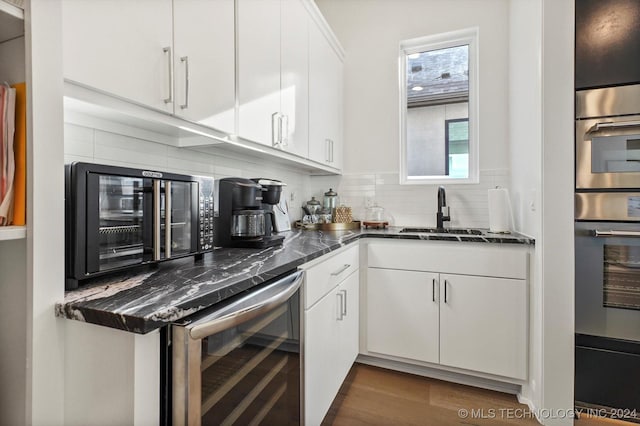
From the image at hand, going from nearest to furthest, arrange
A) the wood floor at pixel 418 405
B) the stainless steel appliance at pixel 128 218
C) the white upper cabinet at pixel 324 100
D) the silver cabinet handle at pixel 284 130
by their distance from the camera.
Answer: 1. the stainless steel appliance at pixel 128 218
2. the wood floor at pixel 418 405
3. the silver cabinet handle at pixel 284 130
4. the white upper cabinet at pixel 324 100

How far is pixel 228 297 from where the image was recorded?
33.3 inches

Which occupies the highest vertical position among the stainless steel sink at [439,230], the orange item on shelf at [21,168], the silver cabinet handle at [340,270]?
the orange item on shelf at [21,168]

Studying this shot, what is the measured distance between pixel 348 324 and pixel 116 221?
1399mm

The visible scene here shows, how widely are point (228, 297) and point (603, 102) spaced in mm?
1961

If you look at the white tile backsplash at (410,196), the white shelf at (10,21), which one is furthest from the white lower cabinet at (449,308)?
the white shelf at (10,21)

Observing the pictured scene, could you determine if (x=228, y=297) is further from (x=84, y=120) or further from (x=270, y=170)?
(x=270, y=170)

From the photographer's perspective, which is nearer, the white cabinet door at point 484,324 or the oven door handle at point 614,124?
the oven door handle at point 614,124

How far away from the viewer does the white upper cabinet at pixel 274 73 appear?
147 centimetres

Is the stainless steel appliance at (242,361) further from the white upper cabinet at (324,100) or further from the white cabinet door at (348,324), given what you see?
the white upper cabinet at (324,100)

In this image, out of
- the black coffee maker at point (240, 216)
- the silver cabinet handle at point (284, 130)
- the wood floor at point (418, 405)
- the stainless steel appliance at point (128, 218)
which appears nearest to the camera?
the stainless steel appliance at point (128, 218)

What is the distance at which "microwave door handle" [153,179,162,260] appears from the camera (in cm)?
95

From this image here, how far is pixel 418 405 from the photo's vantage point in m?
1.79

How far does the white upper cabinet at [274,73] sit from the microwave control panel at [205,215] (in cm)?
38

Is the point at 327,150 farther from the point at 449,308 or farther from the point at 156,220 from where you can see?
the point at 156,220
